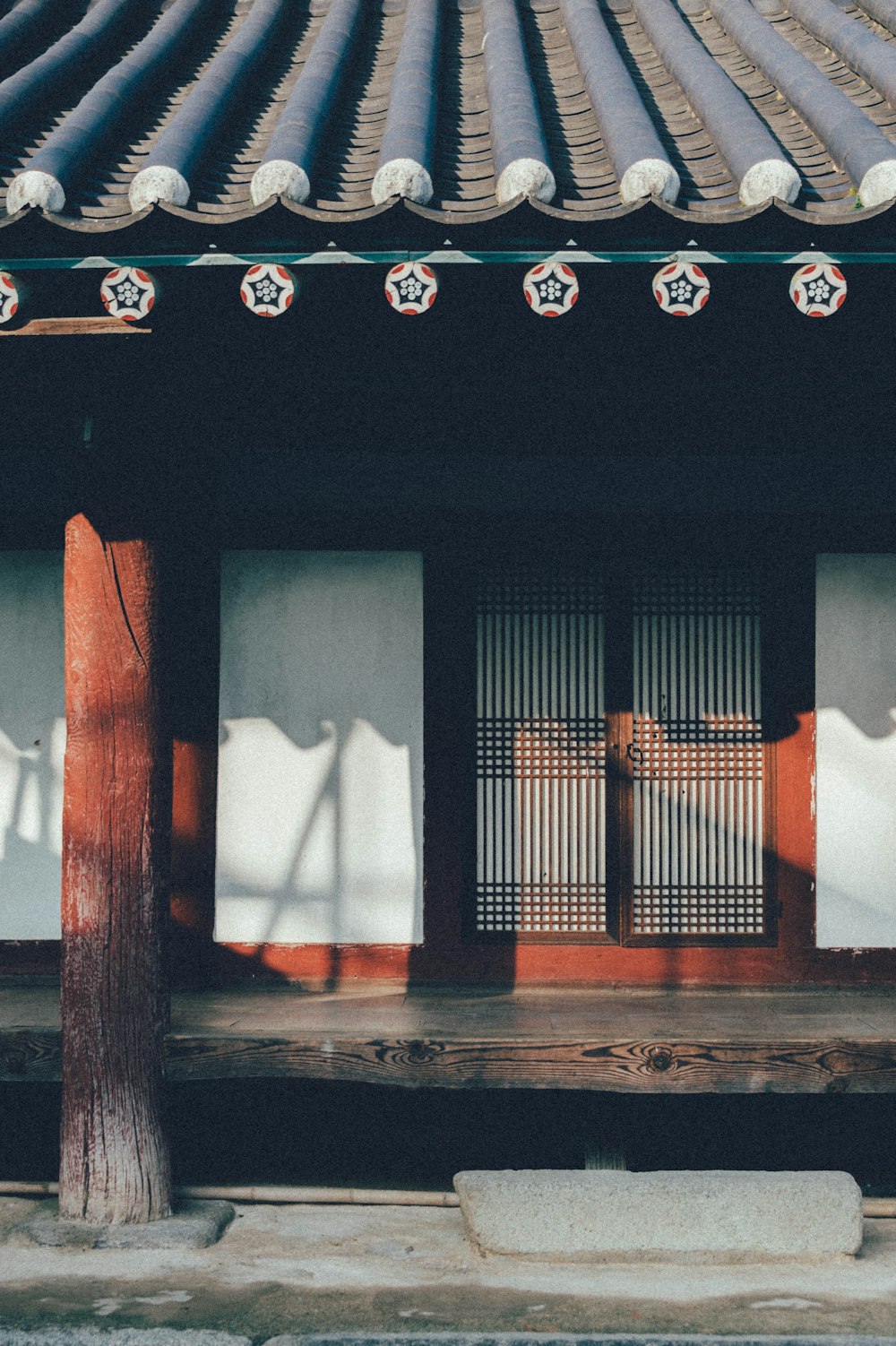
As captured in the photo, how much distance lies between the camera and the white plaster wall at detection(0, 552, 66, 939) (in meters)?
6.54

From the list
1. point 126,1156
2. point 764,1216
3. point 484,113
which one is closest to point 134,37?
point 484,113

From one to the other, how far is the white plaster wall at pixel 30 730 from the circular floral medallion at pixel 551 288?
393 cm

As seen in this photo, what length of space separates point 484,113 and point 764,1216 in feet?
15.8

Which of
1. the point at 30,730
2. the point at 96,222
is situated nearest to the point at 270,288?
the point at 96,222

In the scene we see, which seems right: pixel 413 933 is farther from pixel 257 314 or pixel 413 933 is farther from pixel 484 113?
pixel 484 113

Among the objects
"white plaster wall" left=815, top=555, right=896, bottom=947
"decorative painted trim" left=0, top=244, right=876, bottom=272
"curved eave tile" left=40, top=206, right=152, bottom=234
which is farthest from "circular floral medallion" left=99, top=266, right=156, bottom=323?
"white plaster wall" left=815, top=555, right=896, bottom=947

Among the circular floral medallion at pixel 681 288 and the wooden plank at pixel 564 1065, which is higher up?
the circular floral medallion at pixel 681 288

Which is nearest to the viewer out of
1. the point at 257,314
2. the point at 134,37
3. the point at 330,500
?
the point at 257,314

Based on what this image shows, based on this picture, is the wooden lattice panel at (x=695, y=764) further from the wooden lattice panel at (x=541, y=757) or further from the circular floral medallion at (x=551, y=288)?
the circular floral medallion at (x=551, y=288)

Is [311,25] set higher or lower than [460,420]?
higher

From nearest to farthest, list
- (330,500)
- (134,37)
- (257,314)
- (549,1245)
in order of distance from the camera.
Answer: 1. (257,314)
2. (549,1245)
3. (134,37)
4. (330,500)

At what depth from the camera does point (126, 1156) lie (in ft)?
15.4

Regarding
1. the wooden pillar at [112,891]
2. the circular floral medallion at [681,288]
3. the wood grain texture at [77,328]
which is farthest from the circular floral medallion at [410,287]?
the wooden pillar at [112,891]

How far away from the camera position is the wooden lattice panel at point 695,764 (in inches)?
250
